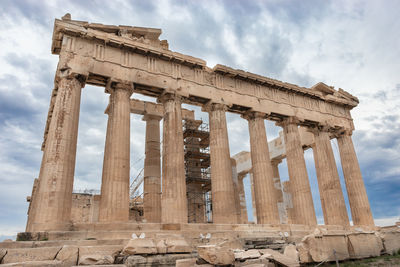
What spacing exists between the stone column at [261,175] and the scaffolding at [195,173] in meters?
4.92

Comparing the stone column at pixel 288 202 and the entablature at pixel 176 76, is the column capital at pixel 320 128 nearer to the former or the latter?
the entablature at pixel 176 76

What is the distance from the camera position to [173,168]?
17188mm

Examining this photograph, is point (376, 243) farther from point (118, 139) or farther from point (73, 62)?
point (73, 62)

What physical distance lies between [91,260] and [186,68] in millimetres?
14076

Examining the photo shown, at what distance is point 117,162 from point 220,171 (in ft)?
20.7

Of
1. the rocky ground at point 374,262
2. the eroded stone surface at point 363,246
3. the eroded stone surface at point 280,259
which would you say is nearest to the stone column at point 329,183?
the eroded stone surface at point 363,246

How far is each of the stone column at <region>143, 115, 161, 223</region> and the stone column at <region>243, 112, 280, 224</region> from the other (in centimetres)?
647

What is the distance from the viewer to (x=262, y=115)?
22078mm

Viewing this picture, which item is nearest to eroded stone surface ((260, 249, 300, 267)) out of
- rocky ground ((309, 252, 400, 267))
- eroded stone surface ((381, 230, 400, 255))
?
rocky ground ((309, 252, 400, 267))

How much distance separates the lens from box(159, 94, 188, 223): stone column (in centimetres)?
1634

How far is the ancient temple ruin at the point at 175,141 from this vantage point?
47.9 feet

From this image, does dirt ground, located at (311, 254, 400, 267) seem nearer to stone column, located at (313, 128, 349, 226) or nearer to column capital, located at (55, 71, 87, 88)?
stone column, located at (313, 128, 349, 226)

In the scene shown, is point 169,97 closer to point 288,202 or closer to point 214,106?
point 214,106

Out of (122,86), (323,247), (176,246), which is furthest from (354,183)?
(176,246)
